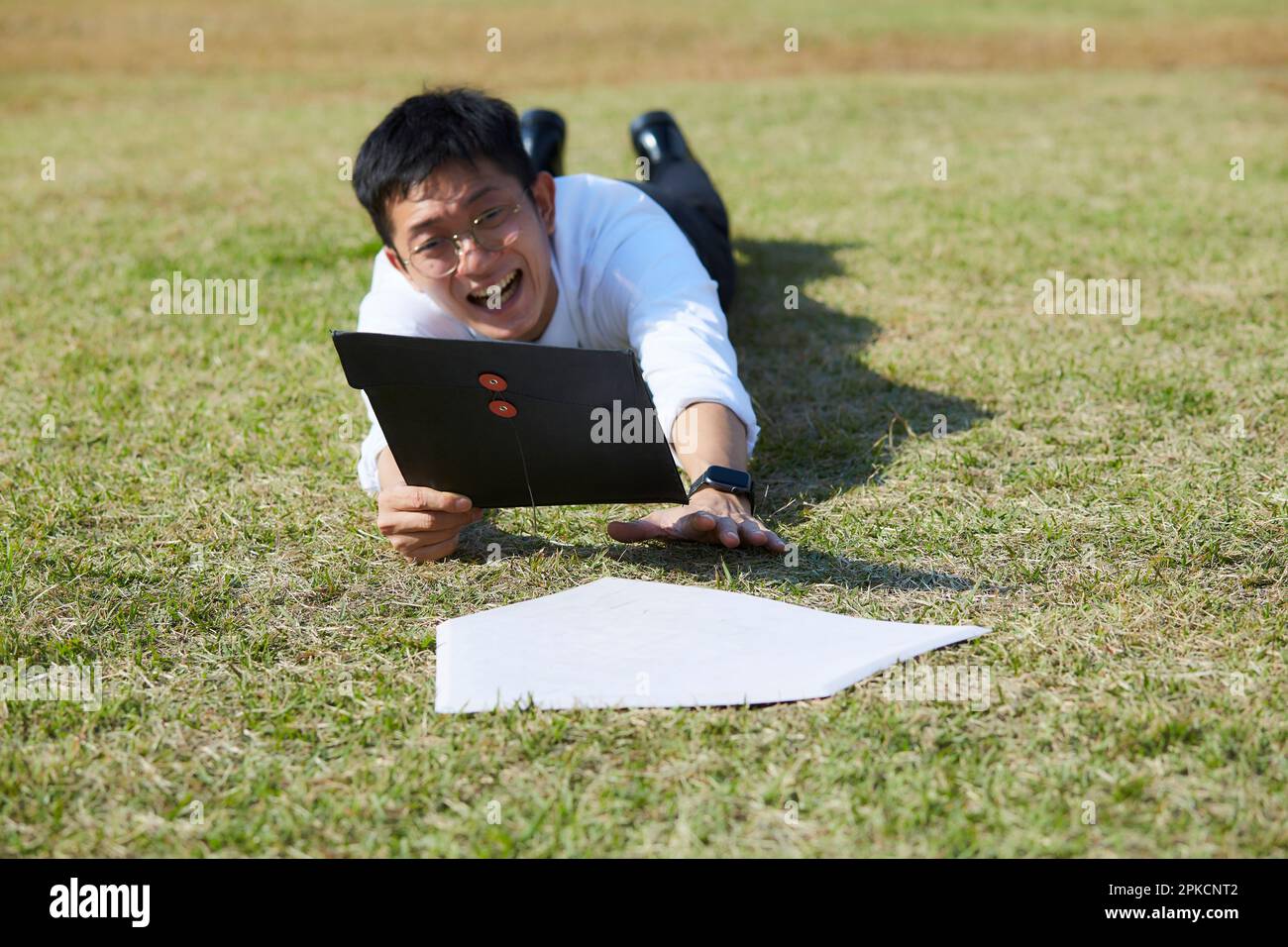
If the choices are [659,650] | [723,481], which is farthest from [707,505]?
[659,650]

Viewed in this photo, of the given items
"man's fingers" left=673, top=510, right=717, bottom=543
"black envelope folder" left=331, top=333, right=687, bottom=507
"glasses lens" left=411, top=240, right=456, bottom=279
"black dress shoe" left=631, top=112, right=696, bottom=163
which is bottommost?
"man's fingers" left=673, top=510, right=717, bottom=543

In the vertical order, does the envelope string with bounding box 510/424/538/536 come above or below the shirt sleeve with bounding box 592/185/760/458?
below

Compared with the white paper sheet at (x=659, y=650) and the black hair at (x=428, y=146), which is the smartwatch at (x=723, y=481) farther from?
the black hair at (x=428, y=146)

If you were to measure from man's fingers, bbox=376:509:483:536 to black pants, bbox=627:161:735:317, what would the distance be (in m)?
1.91

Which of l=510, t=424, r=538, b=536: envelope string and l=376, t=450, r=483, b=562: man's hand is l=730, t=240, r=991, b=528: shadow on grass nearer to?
l=510, t=424, r=538, b=536: envelope string

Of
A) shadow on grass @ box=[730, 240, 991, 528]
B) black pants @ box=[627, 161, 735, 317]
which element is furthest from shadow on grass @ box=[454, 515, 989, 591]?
black pants @ box=[627, 161, 735, 317]

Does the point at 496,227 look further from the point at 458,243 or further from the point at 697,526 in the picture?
the point at 697,526

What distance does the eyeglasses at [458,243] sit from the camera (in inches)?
128

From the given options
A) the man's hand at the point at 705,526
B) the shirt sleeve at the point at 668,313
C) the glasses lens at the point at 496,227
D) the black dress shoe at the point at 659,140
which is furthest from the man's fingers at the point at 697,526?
the black dress shoe at the point at 659,140

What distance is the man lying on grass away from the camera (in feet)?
9.23

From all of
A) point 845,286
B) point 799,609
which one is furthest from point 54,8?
point 799,609

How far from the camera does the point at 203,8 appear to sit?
878 inches
